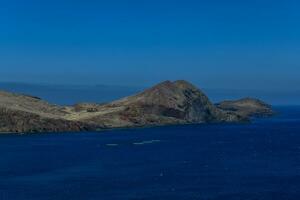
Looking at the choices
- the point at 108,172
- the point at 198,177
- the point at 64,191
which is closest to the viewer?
the point at 64,191

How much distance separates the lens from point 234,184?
14925 cm

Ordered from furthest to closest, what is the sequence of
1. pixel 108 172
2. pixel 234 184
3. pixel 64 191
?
pixel 108 172 < pixel 234 184 < pixel 64 191

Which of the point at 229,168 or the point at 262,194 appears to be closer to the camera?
the point at 262,194

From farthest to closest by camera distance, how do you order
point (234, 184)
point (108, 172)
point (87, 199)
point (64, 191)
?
point (108, 172) → point (234, 184) → point (64, 191) → point (87, 199)

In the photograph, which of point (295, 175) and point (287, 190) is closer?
point (287, 190)

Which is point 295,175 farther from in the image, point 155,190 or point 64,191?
point 64,191

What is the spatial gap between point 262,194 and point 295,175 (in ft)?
104

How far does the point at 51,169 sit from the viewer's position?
182 m

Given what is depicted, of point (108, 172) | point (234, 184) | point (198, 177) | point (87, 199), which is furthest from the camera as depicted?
point (108, 172)

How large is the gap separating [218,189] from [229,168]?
39846mm

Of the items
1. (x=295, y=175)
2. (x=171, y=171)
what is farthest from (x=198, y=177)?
(x=295, y=175)

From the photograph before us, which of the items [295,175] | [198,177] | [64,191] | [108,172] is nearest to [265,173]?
[295,175]

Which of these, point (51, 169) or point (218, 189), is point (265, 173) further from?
point (51, 169)

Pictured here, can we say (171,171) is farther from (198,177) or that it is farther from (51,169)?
(51,169)
